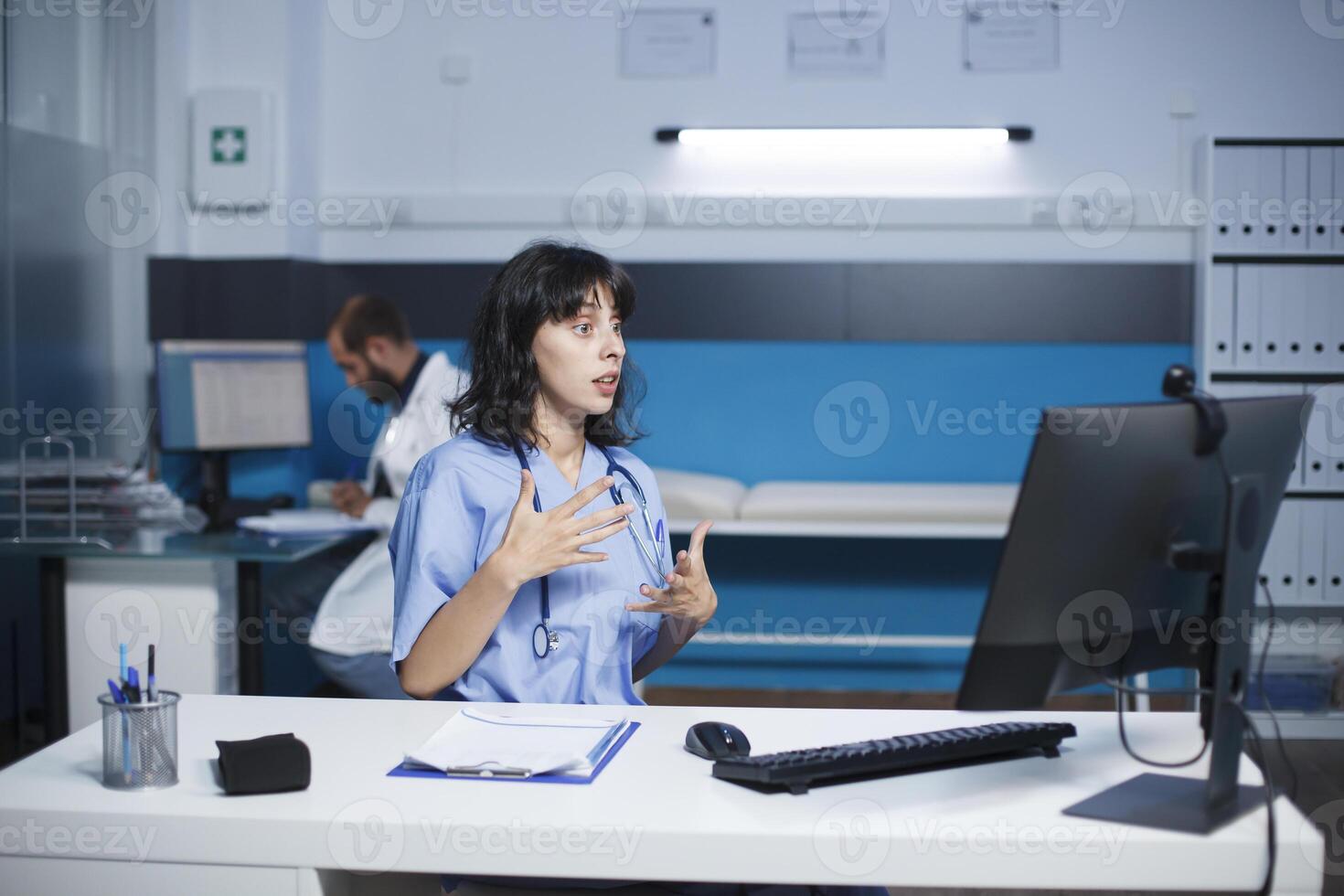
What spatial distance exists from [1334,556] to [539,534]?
2950 millimetres

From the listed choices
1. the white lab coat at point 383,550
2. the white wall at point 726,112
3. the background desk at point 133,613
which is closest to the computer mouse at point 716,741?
the white lab coat at point 383,550

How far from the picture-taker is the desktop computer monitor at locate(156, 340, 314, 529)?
3197mm

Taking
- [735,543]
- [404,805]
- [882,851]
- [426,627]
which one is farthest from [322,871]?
[735,543]

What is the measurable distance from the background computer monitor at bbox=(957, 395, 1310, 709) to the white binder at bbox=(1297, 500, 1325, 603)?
2.61 metres

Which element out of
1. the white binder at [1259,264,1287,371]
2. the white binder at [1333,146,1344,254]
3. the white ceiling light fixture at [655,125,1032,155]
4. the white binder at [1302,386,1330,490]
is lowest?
the white binder at [1302,386,1330,490]

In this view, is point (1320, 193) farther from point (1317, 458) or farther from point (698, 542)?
Answer: point (698, 542)

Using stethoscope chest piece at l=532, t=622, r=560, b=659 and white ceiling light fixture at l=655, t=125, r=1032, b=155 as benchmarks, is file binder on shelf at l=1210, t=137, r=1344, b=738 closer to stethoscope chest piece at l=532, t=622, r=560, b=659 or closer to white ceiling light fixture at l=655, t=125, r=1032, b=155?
white ceiling light fixture at l=655, t=125, r=1032, b=155

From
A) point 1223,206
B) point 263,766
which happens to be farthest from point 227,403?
point 1223,206

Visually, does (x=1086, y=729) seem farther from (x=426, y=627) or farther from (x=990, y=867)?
(x=426, y=627)

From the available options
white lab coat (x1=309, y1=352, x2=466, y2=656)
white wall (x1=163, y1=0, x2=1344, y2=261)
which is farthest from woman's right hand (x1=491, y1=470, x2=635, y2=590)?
white wall (x1=163, y1=0, x2=1344, y2=261)

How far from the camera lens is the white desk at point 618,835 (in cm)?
106

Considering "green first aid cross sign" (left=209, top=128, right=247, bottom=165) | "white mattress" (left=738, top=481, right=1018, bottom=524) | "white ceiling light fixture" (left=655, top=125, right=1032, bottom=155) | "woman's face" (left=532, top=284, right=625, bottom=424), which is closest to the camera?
"woman's face" (left=532, top=284, right=625, bottom=424)

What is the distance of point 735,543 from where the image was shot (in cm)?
381

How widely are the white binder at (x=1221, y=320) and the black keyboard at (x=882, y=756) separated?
255cm
